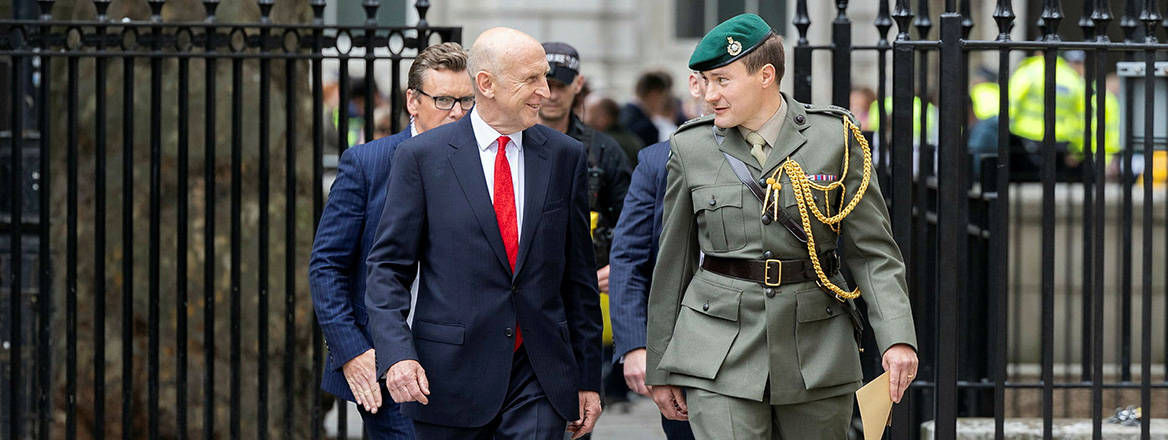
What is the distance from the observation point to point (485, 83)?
13.9 ft

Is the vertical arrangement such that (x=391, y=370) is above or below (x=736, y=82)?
below

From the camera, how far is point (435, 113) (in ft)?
15.6

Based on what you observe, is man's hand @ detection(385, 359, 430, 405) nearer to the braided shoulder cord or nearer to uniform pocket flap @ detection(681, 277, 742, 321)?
uniform pocket flap @ detection(681, 277, 742, 321)

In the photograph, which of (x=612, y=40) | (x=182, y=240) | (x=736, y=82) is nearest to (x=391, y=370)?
(x=736, y=82)

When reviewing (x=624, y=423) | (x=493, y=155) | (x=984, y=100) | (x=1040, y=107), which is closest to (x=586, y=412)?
(x=493, y=155)

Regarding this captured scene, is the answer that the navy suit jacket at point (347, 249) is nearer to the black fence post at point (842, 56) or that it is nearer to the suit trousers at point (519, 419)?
the suit trousers at point (519, 419)

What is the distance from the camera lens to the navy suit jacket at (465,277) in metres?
4.21

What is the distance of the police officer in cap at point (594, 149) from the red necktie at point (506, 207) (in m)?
1.59

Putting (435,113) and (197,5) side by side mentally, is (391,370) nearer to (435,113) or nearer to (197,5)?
(435,113)

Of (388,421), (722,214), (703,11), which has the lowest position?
(388,421)

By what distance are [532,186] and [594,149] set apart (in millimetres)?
1731

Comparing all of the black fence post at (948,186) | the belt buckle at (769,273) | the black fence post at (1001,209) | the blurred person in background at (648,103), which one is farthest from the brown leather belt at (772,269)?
the blurred person in background at (648,103)

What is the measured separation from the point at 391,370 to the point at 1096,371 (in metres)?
2.49

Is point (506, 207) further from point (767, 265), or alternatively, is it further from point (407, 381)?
point (767, 265)
